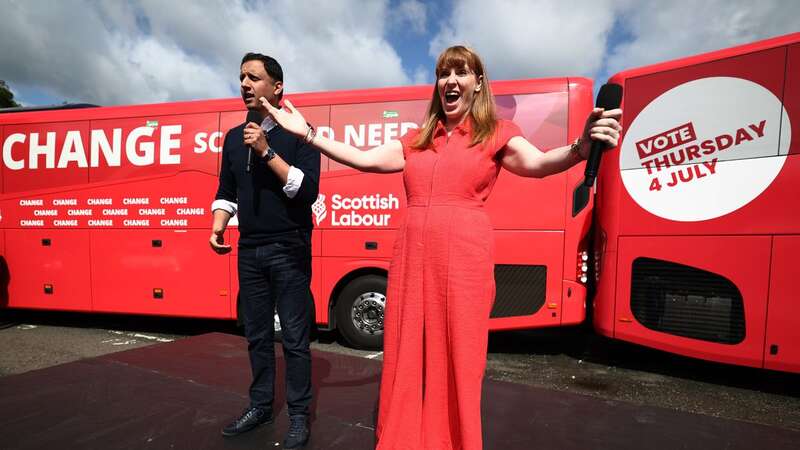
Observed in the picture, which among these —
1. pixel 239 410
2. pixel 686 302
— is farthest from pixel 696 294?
pixel 239 410

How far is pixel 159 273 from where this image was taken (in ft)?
17.7

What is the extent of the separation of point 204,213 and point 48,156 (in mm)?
2304

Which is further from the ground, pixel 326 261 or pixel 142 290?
pixel 326 261

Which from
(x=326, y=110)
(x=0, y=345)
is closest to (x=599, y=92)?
(x=326, y=110)

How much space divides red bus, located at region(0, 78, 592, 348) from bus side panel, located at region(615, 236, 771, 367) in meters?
0.48

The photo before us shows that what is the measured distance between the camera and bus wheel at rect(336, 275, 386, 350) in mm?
5039

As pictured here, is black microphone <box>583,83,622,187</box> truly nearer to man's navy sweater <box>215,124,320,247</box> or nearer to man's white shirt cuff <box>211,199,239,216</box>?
man's navy sweater <box>215,124,320,247</box>

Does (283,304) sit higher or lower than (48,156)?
lower

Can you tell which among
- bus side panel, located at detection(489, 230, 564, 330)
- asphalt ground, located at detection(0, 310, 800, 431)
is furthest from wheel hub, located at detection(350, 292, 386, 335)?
bus side panel, located at detection(489, 230, 564, 330)

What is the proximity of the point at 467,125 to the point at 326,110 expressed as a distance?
11.8ft

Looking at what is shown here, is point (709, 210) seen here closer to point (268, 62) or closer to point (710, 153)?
point (710, 153)

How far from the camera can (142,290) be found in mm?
5492

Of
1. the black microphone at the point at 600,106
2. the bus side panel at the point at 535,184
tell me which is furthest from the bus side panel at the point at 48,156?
the black microphone at the point at 600,106

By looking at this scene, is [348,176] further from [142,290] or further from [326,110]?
[142,290]
